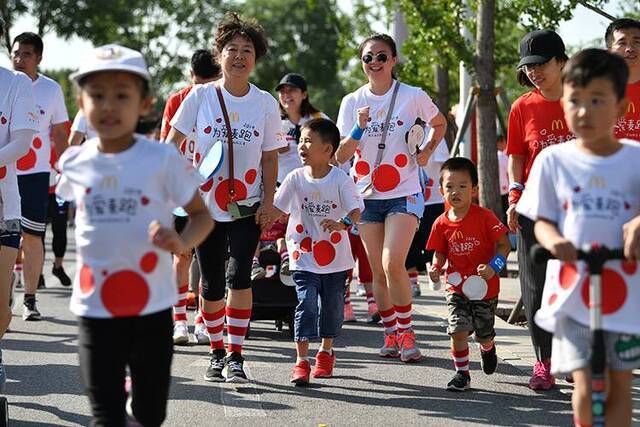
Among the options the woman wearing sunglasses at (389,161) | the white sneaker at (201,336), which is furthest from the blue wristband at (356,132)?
the white sneaker at (201,336)

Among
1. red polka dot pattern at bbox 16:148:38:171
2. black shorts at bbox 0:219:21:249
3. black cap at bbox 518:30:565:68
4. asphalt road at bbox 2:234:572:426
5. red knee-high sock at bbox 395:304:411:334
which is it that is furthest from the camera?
red polka dot pattern at bbox 16:148:38:171

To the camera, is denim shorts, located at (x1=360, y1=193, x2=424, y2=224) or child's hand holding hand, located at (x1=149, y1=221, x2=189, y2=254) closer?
child's hand holding hand, located at (x1=149, y1=221, x2=189, y2=254)

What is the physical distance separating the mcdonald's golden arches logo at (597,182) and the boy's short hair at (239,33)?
141 inches

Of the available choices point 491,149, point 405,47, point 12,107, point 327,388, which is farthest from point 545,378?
point 405,47

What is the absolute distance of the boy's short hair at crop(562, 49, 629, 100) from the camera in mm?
5172

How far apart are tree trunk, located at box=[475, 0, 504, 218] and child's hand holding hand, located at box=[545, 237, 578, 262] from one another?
9923mm

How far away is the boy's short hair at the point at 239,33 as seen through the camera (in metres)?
8.30

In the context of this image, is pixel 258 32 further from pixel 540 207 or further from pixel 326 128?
pixel 540 207

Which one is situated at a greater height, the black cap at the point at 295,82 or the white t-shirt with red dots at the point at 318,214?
the black cap at the point at 295,82

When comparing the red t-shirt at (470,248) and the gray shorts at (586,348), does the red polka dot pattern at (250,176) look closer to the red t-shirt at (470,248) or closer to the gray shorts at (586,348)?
the red t-shirt at (470,248)

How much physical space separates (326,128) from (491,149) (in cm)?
704

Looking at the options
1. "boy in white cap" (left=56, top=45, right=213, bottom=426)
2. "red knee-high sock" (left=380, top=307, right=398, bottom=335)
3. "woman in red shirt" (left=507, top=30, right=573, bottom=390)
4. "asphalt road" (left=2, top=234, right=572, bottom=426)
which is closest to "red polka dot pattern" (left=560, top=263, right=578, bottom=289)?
"boy in white cap" (left=56, top=45, right=213, bottom=426)

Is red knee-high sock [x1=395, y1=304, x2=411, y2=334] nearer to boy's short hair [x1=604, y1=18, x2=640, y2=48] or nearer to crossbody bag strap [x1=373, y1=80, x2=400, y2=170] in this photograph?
crossbody bag strap [x1=373, y1=80, x2=400, y2=170]

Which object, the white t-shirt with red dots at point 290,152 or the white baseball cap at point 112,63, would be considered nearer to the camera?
the white baseball cap at point 112,63
